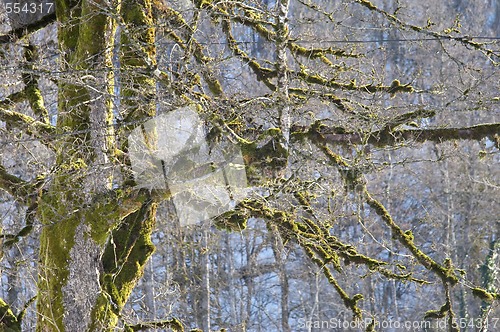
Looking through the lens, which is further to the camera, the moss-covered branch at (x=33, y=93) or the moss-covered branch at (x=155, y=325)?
the moss-covered branch at (x=33, y=93)

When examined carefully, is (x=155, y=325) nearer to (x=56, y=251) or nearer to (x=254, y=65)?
(x=56, y=251)

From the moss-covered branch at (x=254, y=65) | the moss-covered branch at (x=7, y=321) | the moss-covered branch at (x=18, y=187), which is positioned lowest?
the moss-covered branch at (x=7, y=321)

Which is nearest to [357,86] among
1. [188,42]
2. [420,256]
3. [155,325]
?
[420,256]

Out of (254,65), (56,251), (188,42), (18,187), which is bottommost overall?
(56,251)

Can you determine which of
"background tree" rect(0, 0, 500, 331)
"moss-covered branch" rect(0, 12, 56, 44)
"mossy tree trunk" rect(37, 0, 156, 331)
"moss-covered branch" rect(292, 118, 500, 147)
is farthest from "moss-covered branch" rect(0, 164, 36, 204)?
"moss-covered branch" rect(292, 118, 500, 147)

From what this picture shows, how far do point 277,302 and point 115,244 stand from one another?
16.5 metres

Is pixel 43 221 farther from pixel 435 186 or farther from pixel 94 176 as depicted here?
pixel 435 186

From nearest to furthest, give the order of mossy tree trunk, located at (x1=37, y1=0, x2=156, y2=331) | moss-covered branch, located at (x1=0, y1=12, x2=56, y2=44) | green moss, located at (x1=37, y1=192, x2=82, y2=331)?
1. mossy tree trunk, located at (x1=37, y1=0, x2=156, y2=331)
2. green moss, located at (x1=37, y1=192, x2=82, y2=331)
3. moss-covered branch, located at (x1=0, y1=12, x2=56, y2=44)

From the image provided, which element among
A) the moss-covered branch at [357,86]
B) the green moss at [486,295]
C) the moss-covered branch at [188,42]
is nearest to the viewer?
the moss-covered branch at [188,42]

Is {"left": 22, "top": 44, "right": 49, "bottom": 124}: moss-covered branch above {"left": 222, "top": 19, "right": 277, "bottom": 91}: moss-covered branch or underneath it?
underneath

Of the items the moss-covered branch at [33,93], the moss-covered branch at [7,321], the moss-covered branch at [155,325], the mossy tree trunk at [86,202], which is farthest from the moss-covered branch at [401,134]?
the moss-covered branch at [7,321]

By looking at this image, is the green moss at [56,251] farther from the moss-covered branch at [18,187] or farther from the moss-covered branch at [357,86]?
the moss-covered branch at [357,86]

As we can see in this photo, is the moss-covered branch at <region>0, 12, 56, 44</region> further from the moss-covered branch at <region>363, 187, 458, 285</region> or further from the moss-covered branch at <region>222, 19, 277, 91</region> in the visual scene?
the moss-covered branch at <region>363, 187, 458, 285</region>

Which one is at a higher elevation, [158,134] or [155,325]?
[158,134]
